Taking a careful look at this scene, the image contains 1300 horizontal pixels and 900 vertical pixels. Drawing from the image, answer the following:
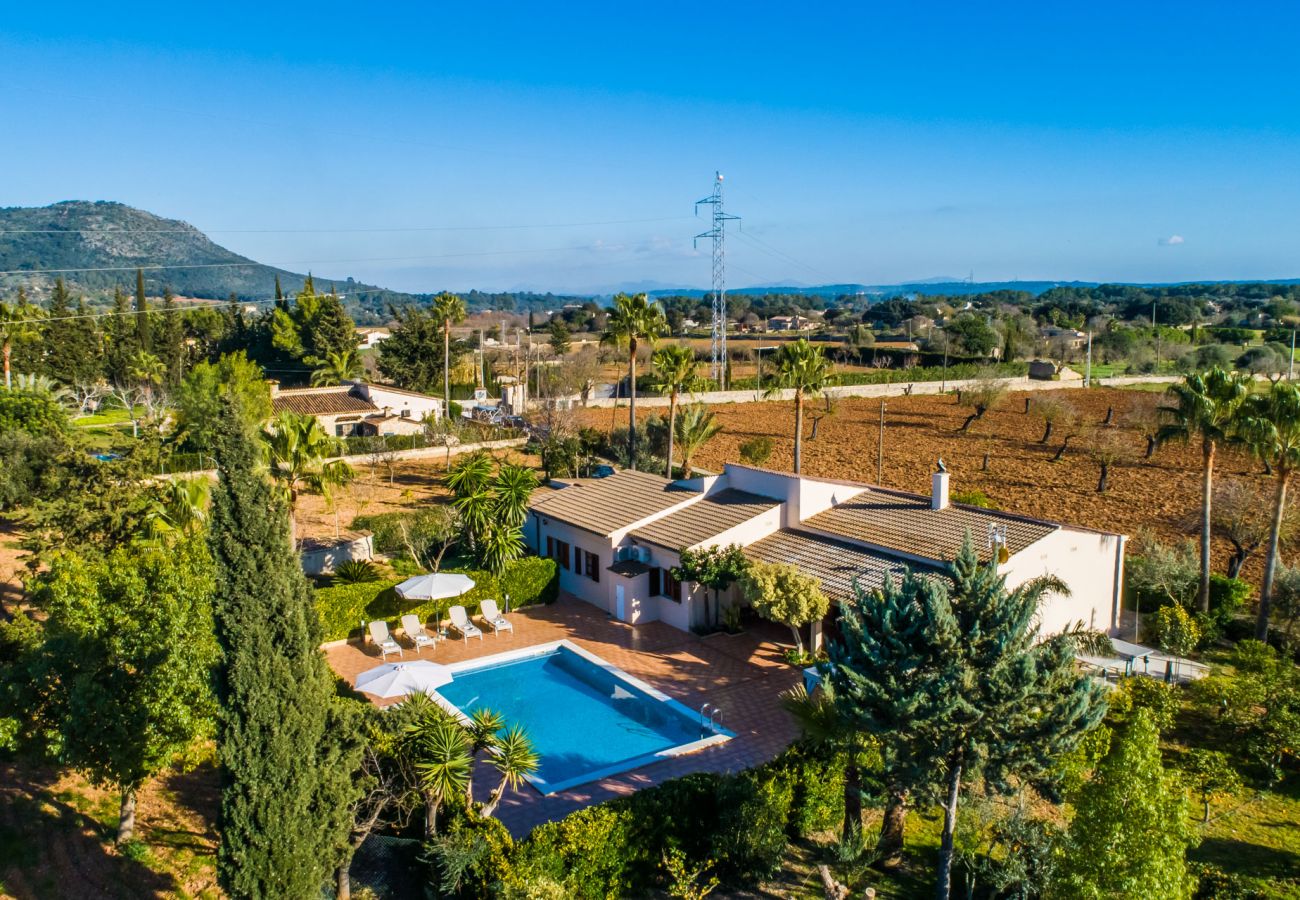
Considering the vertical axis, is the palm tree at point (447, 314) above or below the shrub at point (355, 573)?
above

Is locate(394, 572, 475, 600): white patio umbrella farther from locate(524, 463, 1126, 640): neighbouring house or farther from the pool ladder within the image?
the pool ladder

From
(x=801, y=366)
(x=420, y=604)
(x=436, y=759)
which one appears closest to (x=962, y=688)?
(x=436, y=759)

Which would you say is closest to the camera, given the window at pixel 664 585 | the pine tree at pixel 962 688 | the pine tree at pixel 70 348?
the pine tree at pixel 962 688

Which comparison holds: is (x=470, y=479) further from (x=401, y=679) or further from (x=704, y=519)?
(x=401, y=679)

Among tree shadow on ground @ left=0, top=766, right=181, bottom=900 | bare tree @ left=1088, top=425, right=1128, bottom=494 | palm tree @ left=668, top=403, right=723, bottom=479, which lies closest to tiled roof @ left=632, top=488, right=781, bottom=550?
tree shadow on ground @ left=0, top=766, right=181, bottom=900

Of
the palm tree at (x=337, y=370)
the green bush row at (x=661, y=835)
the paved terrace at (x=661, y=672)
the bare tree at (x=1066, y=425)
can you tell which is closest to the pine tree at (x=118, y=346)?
the palm tree at (x=337, y=370)

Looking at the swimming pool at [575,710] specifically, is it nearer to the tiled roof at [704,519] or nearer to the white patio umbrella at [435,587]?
the white patio umbrella at [435,587]

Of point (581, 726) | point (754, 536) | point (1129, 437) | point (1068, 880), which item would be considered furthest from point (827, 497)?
point (1129, 437)

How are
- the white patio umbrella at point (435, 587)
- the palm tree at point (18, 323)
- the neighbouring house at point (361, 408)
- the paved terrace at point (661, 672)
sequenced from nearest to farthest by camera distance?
1. the paved terrace at point (661, 672)
2. the white patio umbrella at point (435, 587)
3. the neighbouring house at point (361, 408)
4. the palm tree at point (18, 323)
